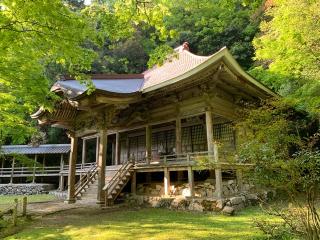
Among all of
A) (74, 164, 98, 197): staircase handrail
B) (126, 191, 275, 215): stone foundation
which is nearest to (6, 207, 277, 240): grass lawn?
(126, 191, 275, 215): stone foundation

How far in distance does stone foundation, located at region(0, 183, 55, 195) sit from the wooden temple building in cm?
1277

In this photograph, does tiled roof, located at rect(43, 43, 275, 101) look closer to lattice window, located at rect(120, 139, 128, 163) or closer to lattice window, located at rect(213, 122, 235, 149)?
lattice window, located at rect(213, 122, 235, 149)

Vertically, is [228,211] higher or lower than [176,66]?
lower

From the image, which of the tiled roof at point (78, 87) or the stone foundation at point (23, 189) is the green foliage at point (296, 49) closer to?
the tiled roof at point (78, 87)

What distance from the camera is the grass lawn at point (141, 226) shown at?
7316mm

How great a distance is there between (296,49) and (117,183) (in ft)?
34.3

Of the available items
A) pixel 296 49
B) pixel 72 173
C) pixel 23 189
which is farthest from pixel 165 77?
pixel 23 189

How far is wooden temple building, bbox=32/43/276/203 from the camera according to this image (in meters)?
11.6

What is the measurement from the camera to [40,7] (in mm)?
6219

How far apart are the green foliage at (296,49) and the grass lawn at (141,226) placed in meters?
6.25

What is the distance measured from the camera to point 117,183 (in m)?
13.5

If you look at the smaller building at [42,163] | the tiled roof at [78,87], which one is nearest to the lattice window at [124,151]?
the tiled roof at [78,87]

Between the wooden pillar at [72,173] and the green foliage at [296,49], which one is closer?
the green foliage at [296,49]

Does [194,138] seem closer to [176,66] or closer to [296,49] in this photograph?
[176,66]
